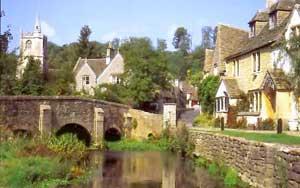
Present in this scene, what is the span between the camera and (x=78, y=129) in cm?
4469

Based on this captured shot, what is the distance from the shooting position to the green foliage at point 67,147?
89.4ft

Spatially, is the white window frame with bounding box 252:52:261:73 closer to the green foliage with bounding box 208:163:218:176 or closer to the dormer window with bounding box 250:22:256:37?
the dormer window with bounding box 250:22:256:37

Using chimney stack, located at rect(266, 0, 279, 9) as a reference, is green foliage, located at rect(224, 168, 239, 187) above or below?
below

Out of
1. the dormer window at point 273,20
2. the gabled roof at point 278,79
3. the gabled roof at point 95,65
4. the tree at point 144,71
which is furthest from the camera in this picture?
the gabled roof at point 95,65

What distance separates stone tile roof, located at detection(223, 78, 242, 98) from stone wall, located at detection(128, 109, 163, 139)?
635cm

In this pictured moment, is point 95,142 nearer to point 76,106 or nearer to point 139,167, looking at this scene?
point 76,106

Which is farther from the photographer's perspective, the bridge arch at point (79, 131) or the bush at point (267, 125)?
the bridge arch at point (79, 131)

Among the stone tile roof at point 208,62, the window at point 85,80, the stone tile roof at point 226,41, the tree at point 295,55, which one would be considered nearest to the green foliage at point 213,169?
the tree at point 295,55

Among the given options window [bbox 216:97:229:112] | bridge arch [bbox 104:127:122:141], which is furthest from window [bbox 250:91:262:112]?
bridge arch [bbox 104:127:122:141]

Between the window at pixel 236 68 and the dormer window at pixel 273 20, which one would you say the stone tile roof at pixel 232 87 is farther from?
the dormer window at pixel 273 20

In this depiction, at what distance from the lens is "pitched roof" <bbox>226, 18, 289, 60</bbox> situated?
35.0m

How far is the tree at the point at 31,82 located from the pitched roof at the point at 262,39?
25.1 m

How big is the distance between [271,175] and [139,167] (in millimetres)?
13164

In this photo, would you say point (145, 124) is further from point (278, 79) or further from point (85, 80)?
point (85, 80)
